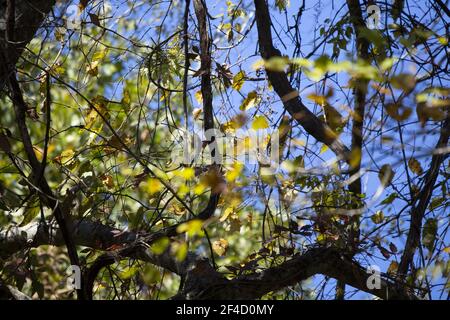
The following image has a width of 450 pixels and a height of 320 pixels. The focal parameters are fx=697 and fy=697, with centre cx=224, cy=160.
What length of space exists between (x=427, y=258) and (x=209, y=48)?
1.27 m

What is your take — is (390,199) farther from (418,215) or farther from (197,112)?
(197,112)

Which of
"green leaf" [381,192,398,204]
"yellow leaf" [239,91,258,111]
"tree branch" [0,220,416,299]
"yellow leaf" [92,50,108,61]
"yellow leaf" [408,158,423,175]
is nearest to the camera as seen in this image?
"tree branch" [0,220,416,299]

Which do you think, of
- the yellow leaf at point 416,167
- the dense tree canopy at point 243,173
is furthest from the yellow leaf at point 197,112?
the yellow leaf at point 416,167

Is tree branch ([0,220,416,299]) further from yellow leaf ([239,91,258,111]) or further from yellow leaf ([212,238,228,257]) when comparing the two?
yellow leaf ([239,91,258,111])

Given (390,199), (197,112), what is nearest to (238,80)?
(197,112)

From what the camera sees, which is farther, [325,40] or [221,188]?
[325,40]

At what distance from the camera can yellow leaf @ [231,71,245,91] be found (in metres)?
3.21

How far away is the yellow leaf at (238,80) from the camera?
3.21m

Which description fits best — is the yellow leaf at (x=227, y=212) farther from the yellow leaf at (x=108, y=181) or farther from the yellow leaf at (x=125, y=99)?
the yellow leaf at (x=125, y=99)

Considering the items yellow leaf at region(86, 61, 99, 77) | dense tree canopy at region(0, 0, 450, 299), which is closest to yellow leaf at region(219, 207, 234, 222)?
dense tree canopy at region(0, 0, 450, 299)

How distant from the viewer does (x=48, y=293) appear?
575cm
